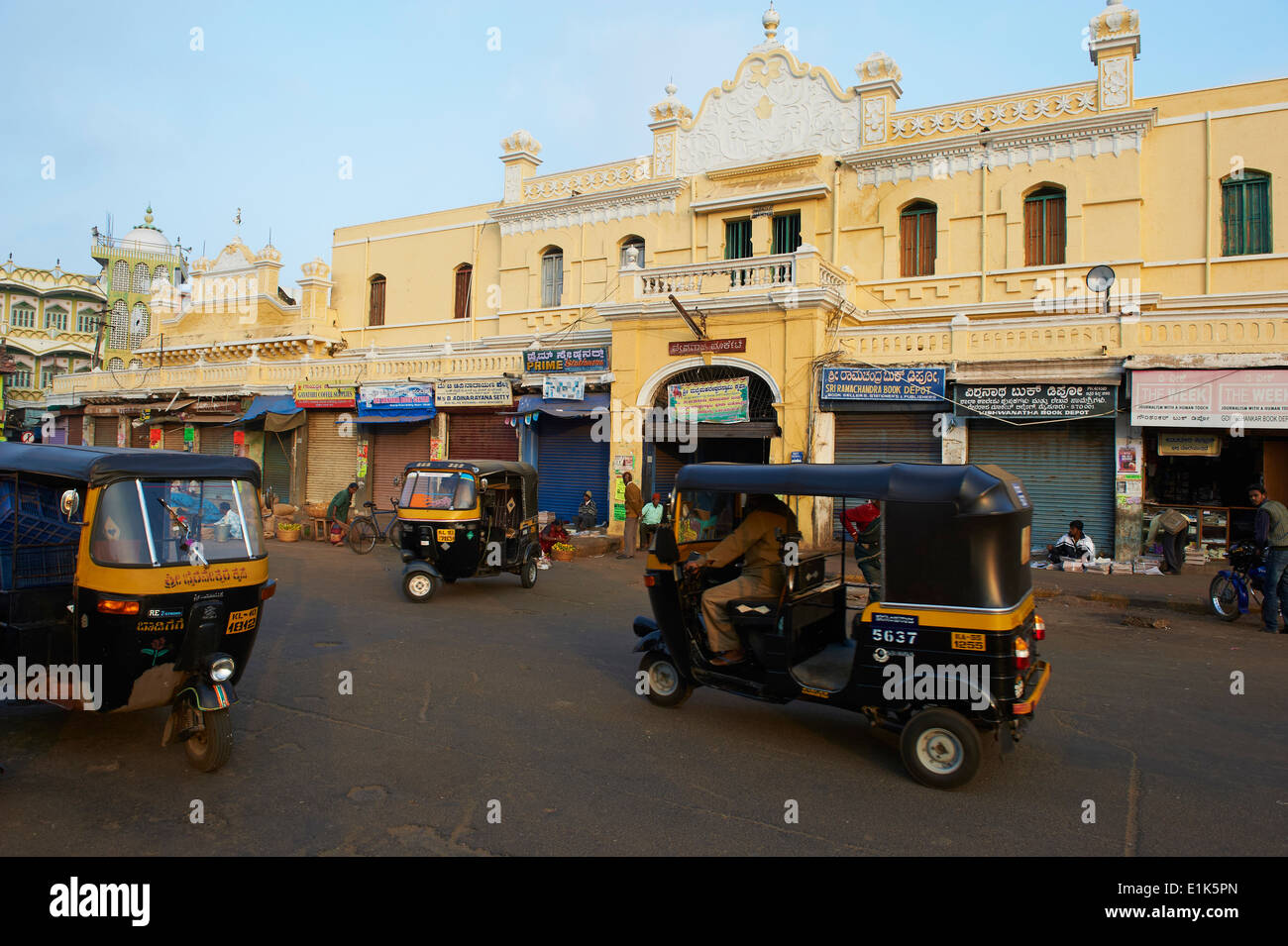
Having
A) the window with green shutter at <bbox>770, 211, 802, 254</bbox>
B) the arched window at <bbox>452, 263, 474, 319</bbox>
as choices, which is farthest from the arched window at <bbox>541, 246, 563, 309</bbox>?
the window with green shutter at <bbox>770, 211, 802, 254</bbox>

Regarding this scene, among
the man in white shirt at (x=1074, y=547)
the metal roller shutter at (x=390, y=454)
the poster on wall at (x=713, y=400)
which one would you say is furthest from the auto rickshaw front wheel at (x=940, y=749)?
the metal roller shutter at (x=390, y=454)

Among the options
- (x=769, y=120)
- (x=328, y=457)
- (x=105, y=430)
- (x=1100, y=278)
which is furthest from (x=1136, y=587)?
(x=105, y=430)

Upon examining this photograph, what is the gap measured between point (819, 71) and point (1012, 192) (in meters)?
5.98

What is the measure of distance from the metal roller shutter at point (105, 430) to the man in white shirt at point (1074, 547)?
32.7m

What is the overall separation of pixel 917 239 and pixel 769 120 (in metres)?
5.21

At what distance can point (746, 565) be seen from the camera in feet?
21.5

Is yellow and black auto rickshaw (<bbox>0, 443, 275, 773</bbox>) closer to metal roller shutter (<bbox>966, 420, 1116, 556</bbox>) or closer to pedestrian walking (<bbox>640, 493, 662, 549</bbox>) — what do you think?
pedestrian walking (<bbox>640, 493, 662, 549</bbox>)

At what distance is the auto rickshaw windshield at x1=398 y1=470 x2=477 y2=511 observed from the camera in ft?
41.5

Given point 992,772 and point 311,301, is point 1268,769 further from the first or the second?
point 311,301

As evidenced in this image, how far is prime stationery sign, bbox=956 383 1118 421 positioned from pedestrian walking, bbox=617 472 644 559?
687 centimetres

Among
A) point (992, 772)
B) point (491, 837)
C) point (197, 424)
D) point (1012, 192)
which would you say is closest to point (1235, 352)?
point (1012, 192)

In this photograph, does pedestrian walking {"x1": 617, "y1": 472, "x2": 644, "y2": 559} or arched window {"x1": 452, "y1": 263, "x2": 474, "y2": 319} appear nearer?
pedestrian walking {"x1": 617, "y1": 472, "x2": 644, "y2": 559}

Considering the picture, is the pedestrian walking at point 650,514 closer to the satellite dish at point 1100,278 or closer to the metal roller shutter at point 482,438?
the metal roller shutter at point 482,438

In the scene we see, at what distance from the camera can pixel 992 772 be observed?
5453 mm
